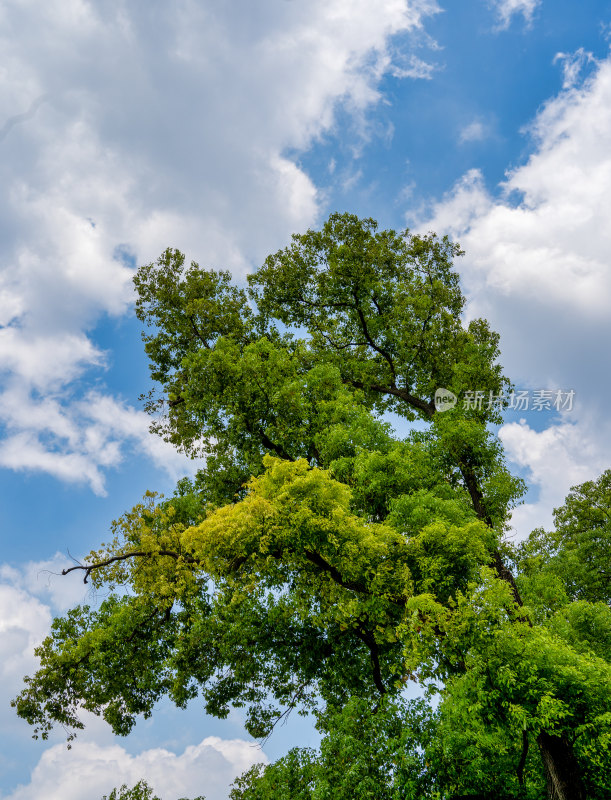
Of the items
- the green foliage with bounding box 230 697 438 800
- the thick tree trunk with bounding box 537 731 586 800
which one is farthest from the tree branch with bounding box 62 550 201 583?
the thick tree trunk with bounding box 537 731 586 800

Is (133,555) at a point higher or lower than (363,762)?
higher

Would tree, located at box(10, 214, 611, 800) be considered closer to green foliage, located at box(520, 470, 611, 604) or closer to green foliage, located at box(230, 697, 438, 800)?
green foliage, located at box(230, 697, 438, 800)

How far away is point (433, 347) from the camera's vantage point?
2022 centimetres

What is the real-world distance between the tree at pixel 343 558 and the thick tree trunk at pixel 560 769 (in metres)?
0.04

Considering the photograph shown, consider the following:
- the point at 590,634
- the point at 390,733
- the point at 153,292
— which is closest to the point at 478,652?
the point at 390,733

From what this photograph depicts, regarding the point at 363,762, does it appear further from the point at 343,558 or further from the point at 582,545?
the point at 582,545

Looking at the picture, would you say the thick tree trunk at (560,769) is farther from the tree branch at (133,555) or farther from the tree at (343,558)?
the tree branch at (133,555)

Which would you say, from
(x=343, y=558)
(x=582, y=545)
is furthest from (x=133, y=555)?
(x=582, y=545)

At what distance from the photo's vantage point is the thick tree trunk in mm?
9383

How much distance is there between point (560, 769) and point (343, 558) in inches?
205

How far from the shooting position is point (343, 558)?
11219 millimetres

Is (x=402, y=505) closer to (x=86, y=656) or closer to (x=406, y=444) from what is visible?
(x=406, y=444)

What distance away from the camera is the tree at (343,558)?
9562mm

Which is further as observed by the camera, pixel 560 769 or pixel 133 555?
pixel 133 555
